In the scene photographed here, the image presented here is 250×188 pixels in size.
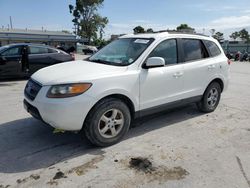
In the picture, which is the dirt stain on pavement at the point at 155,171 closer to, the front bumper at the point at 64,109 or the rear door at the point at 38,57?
the front bumper at the point at 64,109

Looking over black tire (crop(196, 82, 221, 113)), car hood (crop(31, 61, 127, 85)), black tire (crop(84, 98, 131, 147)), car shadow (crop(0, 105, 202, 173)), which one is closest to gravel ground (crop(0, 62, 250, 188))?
car shadow (crop(0, 105, 202, 173))

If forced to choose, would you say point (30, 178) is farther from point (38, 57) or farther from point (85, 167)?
point (38, 57)

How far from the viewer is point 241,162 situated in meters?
3.61

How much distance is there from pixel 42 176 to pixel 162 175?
58.3 inches

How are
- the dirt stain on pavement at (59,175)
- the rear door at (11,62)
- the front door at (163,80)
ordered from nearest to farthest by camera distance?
1. the dirt stain on pavement at (59,175)
2. the front door at (163,80)
3. the rear door at (11,62)

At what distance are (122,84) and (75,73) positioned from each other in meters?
0.72

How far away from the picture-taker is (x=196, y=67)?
5129 millimetres

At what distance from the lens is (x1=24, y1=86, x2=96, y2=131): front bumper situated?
139 inches

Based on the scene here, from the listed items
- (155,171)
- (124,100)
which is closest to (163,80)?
(124,100)

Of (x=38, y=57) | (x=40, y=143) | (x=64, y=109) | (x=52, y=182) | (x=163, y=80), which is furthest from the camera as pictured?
(x=38, y=57)

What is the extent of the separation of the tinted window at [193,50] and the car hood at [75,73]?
1607 mm

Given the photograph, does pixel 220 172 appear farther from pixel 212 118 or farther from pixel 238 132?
pixel 212 118

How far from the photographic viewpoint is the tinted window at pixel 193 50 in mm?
5059

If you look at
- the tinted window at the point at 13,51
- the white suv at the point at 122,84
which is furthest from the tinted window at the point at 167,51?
the tinted window at the point at 13,51
